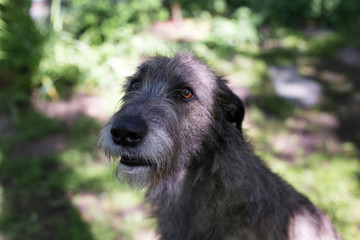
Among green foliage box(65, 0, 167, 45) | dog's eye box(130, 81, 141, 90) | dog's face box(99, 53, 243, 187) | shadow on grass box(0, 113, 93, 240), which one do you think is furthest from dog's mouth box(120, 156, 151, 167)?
green foliage box(65, 0, 167, 45)

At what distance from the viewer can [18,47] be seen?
600 centimetres

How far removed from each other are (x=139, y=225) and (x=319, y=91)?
14.7 feet

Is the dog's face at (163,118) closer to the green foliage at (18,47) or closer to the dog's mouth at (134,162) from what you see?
the dog's mouth at (134,162)

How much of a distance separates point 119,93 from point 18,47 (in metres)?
3.87

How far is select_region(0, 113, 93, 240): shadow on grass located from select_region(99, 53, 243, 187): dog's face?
208cm

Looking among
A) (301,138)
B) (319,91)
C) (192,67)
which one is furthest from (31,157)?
(319,91)

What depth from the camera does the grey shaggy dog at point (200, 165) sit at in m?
2.21

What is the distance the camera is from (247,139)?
111 inches

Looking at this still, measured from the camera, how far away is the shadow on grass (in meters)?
3.91

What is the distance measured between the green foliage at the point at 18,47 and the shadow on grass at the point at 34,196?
99 centimetres

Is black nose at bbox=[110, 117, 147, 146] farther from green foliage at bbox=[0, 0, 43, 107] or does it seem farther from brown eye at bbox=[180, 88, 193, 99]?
green foliage at bbox=[0, 0, 43, 107]

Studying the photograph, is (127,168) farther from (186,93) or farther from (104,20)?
(104,20)

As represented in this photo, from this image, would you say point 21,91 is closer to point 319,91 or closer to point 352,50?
point 319,91

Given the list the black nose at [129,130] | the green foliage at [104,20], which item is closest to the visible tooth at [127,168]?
the black nose at [129,130]
